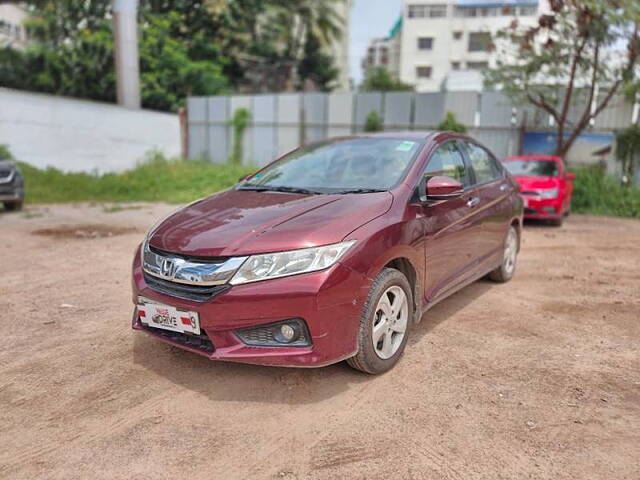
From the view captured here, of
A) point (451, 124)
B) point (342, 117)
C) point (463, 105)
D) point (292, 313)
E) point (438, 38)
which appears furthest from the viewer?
point (438, 38)

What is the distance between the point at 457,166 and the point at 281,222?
197 cm

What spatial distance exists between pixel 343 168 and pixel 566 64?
10159 millimetres

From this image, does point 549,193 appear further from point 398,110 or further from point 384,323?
point 384,323

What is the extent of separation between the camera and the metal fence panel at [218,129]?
19.5 metres

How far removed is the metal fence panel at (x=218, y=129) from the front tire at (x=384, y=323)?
16943mm

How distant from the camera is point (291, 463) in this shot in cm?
239

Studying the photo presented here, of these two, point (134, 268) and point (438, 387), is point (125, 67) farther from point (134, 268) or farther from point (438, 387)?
point (438, 387)

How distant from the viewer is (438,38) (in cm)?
4353

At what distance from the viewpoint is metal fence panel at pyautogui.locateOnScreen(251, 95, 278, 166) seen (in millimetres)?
18234

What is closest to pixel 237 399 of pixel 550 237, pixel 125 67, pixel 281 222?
pixel 281 222

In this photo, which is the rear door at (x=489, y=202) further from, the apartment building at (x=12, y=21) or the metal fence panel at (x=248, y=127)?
the apartment building at (x=12, y=21)

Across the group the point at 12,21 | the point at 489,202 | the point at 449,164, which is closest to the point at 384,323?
the point at 449,164

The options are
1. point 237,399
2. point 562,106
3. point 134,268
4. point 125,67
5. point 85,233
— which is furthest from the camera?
point 125,67

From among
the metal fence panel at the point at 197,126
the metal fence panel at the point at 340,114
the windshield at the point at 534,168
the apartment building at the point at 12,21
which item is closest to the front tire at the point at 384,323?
the windshield at the point at 534,168
